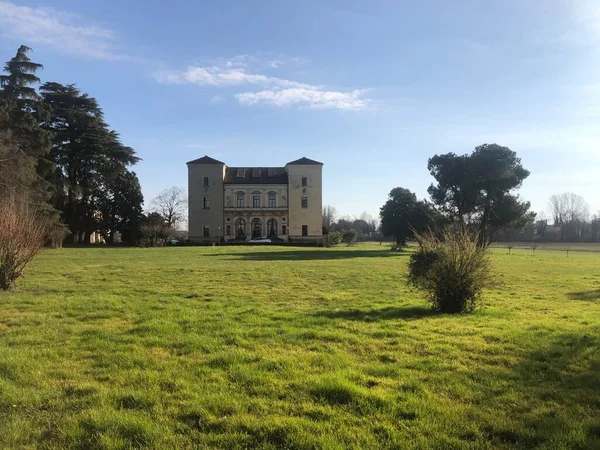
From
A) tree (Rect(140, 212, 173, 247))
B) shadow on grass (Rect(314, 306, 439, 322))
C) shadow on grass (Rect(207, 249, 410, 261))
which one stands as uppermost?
tree (Rect(140, 212, 173, 247))

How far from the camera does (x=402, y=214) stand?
5331 centimetres

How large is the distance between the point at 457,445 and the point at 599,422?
1.35m

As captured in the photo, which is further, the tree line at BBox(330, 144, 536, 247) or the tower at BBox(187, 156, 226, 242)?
the tower at BBox(187, 156, 226, 242)

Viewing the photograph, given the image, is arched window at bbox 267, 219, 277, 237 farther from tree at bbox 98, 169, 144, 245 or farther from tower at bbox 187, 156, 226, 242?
tree at bbox 98, 169, 144, 245

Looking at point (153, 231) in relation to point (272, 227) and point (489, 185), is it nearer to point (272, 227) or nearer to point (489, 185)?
point (272, 227)

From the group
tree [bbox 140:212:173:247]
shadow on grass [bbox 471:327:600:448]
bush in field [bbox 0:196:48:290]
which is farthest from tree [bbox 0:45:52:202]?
shadow on grass [bbox 471:327:600:448]

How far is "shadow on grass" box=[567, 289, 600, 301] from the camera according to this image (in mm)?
13080

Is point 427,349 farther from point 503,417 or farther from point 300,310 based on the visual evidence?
point 300,310

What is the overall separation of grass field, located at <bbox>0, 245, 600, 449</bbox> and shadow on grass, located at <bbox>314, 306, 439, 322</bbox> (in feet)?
0.13

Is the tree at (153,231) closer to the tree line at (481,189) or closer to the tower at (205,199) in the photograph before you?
the tower at (205,199)

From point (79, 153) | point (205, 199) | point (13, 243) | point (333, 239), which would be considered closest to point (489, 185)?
point (333, 239)

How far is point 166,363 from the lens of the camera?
5590 mm

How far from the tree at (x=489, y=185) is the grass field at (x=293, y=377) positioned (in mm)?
37019

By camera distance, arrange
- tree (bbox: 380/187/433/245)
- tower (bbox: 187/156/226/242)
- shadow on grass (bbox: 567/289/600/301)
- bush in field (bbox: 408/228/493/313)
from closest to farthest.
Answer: bush in field (bbox: 408/228/493/313) < shadow on grass (bbox: 567/289/600/301) < tree (bbox: 380/187/433/245) < tower (bbox: 187/156/226/242)
